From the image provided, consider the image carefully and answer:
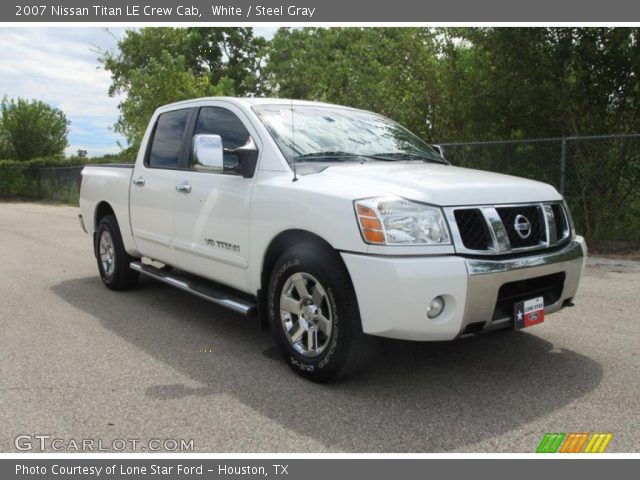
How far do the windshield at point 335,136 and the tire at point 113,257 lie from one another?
2.60 metres

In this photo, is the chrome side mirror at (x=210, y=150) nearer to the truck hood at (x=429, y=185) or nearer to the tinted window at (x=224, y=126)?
the tinted window at (x=224, y=126)

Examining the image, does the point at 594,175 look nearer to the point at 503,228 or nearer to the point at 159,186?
the point at 503,228

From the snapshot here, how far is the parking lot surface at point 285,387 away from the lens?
322cm

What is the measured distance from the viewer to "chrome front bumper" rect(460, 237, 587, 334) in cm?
341

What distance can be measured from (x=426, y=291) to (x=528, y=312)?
80 cm

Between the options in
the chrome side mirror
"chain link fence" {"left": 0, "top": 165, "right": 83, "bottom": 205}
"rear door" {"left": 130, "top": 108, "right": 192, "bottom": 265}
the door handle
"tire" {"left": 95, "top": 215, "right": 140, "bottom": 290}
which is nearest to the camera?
the chrome side mirror

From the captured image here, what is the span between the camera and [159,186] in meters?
5.47

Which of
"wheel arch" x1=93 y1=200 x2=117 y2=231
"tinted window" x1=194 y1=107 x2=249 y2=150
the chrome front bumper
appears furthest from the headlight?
"wheel arch" x1=93 y1=200 x2=117 y2=231

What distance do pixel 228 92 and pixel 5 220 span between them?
13164 mm

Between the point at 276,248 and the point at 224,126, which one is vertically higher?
the point at 224,126

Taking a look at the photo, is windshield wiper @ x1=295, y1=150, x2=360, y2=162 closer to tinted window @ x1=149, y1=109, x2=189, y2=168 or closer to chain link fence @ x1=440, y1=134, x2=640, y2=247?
tinted window @ x1=149, y1=109, x2=189, y2=168

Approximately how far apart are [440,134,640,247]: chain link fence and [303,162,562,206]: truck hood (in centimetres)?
601

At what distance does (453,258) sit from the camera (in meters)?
3.41

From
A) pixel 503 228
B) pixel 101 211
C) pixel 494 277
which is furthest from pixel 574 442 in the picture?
pixel 101 211
